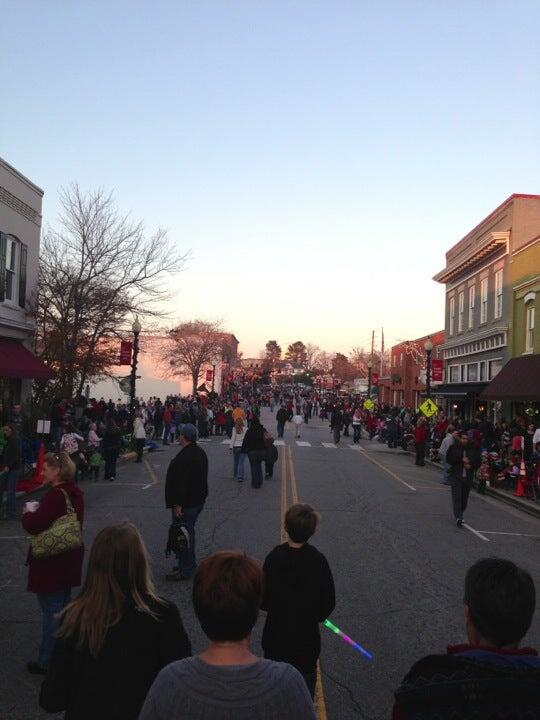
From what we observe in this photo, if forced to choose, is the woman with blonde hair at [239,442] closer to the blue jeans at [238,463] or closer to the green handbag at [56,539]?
the blue jeans at [238,463]

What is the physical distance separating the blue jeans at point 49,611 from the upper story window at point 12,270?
1721 centimetres

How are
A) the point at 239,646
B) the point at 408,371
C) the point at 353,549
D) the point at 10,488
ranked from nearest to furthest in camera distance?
the point at 239,646, the point at 353,549, the point at 10,488, the point at 408,371

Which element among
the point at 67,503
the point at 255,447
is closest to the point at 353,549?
the point at 67,503

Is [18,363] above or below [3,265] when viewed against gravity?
below

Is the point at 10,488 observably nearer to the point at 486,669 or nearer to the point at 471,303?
the point at 486,669

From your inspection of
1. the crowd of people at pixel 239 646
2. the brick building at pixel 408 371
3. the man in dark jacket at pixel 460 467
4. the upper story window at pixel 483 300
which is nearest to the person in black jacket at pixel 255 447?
the man in dark jacket at pixel 460 467

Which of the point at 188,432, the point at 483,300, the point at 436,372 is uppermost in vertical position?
the point at 483,300

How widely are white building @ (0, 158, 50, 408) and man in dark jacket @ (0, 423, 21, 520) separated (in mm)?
7629

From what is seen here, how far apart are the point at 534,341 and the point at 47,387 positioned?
1850cm

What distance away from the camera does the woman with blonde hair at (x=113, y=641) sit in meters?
3.03

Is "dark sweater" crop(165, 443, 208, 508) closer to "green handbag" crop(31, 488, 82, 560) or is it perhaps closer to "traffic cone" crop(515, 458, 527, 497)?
"green handbag" crop(31, 488, 82, 560)

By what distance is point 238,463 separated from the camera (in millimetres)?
19031

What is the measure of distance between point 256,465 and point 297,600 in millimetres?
12860

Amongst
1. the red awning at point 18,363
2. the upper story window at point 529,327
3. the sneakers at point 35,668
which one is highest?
the upper story window at point 529,327
